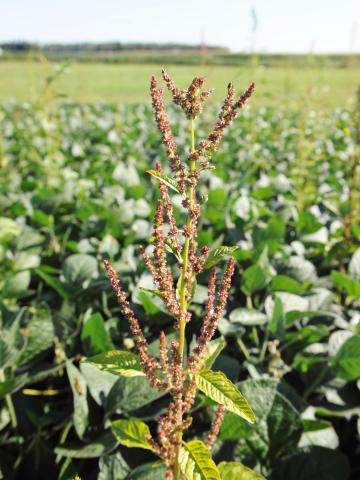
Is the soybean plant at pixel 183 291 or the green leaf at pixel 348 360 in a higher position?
the soybean plant at pixel 183 291

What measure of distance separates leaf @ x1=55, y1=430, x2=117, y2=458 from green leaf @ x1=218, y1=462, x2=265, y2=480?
1.38 feet

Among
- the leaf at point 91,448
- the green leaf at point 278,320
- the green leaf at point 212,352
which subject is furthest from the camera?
the green leaf at point 278,320

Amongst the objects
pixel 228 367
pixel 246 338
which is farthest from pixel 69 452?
pixel 246 338

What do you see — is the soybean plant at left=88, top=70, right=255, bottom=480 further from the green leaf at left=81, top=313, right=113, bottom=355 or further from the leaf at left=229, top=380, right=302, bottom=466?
the green leaf at left=81, top=313, right=113, bottom=355

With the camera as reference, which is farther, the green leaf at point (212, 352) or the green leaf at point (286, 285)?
the green leaf at point (286, 285)

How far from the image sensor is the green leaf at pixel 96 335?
6.17ft

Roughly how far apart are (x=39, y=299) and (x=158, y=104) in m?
1.87

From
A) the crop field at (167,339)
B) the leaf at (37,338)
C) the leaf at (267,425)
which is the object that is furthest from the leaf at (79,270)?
the leaf at (267,425)

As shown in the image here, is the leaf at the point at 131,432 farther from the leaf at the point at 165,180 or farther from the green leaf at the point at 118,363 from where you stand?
the leaf at the point at 165,180

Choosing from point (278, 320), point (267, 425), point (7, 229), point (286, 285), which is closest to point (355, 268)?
point (286, 285)

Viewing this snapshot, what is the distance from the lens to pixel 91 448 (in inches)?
62.0

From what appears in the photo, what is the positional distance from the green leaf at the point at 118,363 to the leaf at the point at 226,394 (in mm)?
149

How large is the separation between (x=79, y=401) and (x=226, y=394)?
841 mm

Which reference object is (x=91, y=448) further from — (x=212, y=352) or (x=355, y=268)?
(x=355, y=268)
